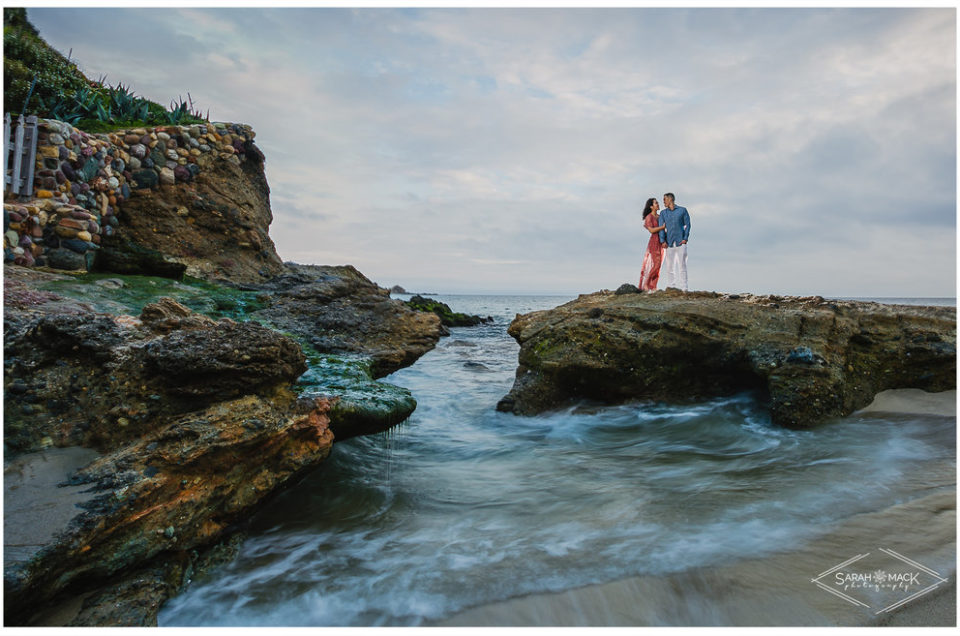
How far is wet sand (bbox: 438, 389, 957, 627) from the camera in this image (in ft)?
8.35

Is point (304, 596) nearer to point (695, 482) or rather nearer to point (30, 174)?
point (695, 482)

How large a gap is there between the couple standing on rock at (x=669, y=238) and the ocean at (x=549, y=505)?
13.0ft

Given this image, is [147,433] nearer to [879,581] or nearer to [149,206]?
[879,581]

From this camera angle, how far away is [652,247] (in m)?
10.1

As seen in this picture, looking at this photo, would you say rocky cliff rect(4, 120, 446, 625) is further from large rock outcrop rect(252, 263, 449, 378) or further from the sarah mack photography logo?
the sarah mack photography logo

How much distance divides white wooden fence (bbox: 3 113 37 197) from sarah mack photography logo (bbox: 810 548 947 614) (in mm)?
10934

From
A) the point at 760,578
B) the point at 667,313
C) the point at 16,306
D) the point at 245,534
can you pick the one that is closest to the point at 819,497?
the point at 760,578

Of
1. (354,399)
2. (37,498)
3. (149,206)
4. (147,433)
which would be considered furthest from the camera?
(149,206)

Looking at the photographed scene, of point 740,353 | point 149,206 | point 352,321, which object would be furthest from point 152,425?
point 149,206

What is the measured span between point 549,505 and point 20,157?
962 centimetres

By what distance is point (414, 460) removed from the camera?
16.9 ft

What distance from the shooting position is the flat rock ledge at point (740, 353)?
5.28 m

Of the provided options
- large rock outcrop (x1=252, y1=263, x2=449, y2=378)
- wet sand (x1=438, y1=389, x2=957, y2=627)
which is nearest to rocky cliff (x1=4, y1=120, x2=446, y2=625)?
large rock outcrop (x1=252, y1=263, x2=449, y2=378)

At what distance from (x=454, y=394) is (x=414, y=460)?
2.98m
